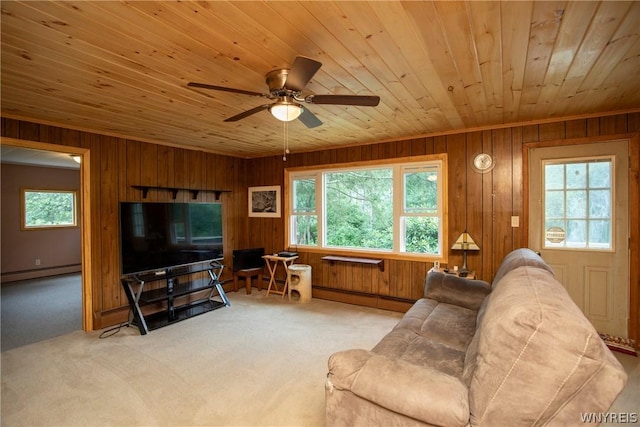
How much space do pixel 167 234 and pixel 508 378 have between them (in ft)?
13.0

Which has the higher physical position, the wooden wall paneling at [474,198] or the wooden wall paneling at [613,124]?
the wooden wall paneling at [613,124]

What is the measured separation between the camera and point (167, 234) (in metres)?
4.07

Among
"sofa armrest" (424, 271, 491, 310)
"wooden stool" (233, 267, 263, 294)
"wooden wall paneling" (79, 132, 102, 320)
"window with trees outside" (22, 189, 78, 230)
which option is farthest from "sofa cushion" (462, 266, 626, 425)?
"window with trees outside" (22, 189, 78, 230)

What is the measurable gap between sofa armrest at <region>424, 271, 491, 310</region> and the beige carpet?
2.73ft

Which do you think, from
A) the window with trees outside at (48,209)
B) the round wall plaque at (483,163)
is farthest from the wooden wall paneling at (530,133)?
the window with trees outside at (48,209)

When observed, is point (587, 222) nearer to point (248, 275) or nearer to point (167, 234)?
point (248, 275)

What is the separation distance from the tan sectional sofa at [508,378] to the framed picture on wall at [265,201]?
4.00 meters

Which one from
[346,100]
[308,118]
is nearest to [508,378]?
[346,100]

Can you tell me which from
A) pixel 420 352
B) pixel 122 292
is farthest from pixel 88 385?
pixel 420 352

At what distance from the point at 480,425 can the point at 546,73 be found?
7.55ft

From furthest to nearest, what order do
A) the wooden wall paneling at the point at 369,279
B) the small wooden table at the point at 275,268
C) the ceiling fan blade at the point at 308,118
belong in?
the small wooden table at the point at 275,268 → the wooden wall paneling at the point at 369,279 → the ceiling fan blade at the point at 308,118

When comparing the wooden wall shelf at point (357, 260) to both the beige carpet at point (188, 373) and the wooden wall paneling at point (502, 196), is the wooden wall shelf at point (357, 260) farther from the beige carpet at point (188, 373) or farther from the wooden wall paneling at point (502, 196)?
the wooden wall paneling at point (502, 196)

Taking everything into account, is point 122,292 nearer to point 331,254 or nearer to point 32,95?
point 32,95

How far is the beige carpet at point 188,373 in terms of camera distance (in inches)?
84.1
